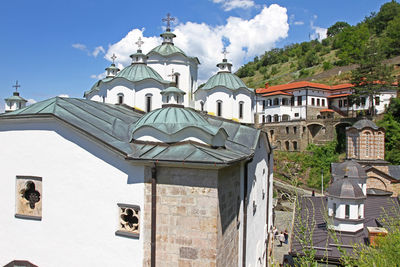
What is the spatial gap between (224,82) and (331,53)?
222ft

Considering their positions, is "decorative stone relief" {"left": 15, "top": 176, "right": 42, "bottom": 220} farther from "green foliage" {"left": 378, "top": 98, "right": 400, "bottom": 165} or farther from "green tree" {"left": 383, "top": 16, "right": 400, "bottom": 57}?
"green tree" {"left": 383, "top": 16, "right": 400, "bottom": 57}

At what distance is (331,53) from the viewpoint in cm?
7244

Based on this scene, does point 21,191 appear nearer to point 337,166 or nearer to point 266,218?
point 266,218

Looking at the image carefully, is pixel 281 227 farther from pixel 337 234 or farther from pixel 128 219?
pixel 128 219

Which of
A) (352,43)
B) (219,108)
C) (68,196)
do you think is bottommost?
(68,196)

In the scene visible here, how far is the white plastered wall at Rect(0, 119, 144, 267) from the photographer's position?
21.8ft

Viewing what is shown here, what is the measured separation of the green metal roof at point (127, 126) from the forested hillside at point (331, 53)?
45.0 meters

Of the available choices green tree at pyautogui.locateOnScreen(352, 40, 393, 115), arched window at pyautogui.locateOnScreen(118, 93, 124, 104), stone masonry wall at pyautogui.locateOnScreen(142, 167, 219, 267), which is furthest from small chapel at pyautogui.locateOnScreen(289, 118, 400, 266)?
green tree at pyautogui.locateOnScreen(352, 40, 393, 115)

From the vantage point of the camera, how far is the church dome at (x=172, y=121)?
7230 millimetres

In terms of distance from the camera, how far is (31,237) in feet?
23.9

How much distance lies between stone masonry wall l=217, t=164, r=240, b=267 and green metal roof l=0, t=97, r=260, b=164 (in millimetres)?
505

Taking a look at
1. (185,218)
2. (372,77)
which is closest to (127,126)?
(185,218)

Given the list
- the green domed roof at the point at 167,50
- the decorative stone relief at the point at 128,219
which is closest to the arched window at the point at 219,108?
the green domed roof at the point at 167,50

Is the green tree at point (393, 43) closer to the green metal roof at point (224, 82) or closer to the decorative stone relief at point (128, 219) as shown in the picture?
Answer: the green metal roof at point (224, 82)
